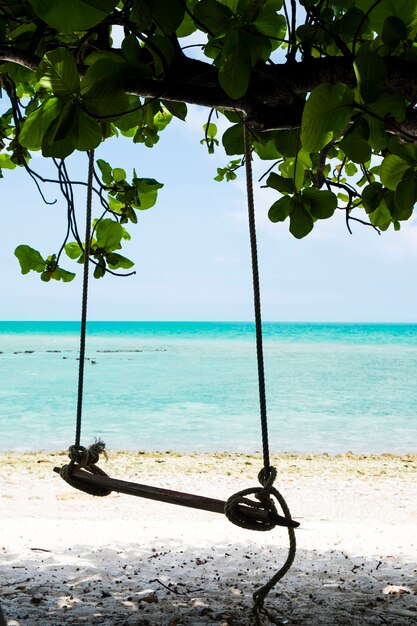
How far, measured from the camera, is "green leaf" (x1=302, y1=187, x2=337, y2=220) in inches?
55.7

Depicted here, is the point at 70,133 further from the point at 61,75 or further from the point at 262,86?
the point at 262,86

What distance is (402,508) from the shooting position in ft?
19.2

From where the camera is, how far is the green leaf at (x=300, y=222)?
1.42 meters

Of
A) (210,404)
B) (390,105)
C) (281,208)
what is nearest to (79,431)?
(281,208)

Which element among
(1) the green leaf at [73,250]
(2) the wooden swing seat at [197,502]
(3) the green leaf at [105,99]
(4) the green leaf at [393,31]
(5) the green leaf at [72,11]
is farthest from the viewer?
(1) the green leaf at [73,250]

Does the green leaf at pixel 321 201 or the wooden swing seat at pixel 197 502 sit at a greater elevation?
the green leaf at pixel 321 201

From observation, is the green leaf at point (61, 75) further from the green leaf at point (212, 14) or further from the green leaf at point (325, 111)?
the green leaf at point (325, 111)

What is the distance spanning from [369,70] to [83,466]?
4.31ft

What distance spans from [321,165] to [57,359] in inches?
1309

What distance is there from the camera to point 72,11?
0.87 m

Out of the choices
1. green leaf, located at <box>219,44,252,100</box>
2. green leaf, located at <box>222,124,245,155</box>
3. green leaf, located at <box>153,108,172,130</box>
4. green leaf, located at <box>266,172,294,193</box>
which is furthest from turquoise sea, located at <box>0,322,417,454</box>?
green leaf, located at <box>219,44,252,100</box>

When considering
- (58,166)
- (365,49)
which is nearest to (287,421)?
(58,166)

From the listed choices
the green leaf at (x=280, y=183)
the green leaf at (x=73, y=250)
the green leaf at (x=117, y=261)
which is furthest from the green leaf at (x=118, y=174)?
the green leaf at (x=280, y=183)

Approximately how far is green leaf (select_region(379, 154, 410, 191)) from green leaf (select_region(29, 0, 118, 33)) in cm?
79
